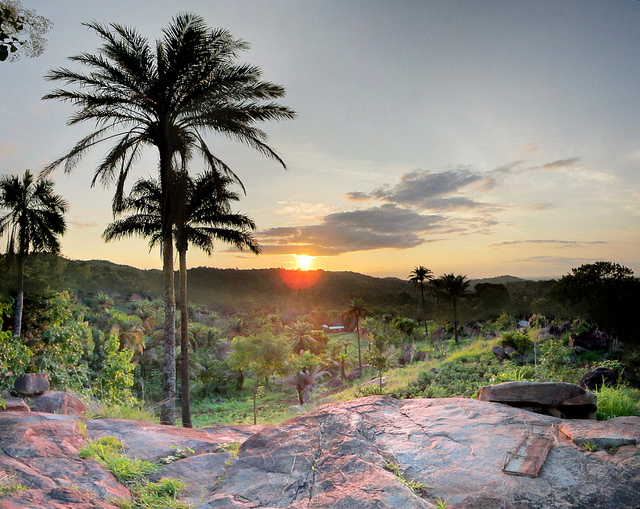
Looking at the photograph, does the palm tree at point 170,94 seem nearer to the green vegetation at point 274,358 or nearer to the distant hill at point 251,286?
the green vegetation at point 274,358

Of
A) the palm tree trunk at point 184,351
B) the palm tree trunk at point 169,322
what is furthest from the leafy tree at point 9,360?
the palm tree trunk at point 184,351

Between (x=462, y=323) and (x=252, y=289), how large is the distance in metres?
37.4

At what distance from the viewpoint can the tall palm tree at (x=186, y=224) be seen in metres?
18.3

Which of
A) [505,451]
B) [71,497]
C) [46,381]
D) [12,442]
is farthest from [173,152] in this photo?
[505,451]

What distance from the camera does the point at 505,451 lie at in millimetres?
5809

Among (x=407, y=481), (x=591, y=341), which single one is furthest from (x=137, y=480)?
(x=591, y=341)

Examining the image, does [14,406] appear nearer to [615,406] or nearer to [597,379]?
[615,406]

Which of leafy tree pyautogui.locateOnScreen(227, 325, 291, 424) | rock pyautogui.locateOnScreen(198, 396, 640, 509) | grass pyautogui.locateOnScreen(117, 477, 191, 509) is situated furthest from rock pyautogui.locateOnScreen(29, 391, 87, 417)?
leafy tree pyautogui.locateOnScreen(227, 325, 291, 424)

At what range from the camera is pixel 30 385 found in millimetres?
9891

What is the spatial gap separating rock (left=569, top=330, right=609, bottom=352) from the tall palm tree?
19.0 m

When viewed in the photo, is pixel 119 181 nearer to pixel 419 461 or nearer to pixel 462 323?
pixel 419 461

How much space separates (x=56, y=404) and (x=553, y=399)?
10.5 m

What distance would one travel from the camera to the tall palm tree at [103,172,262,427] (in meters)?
18.3

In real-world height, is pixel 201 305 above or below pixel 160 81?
Result: below
